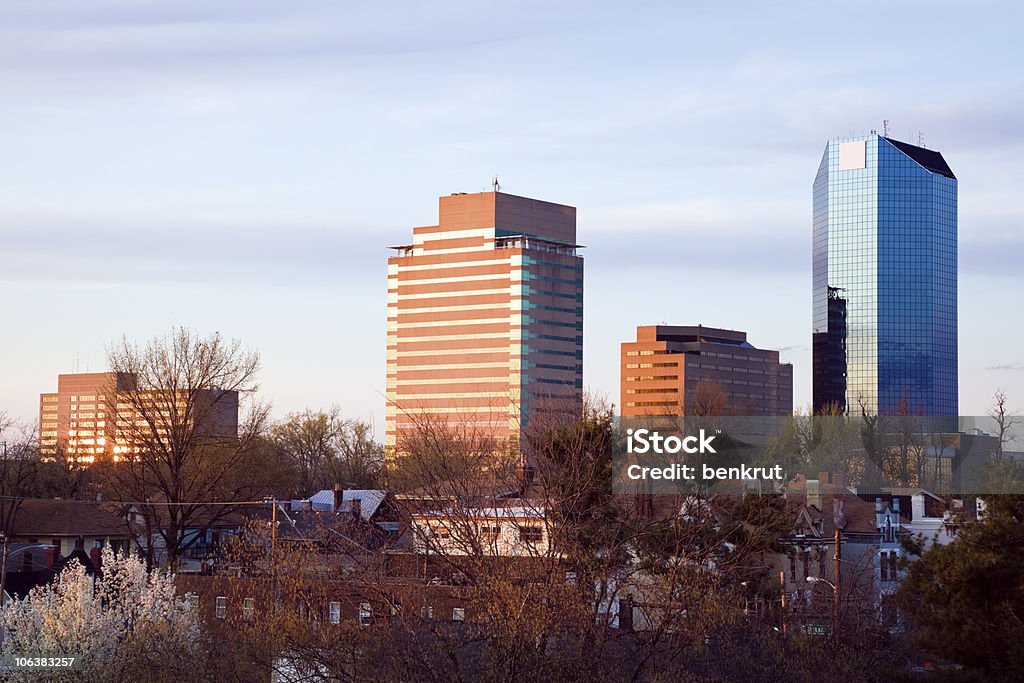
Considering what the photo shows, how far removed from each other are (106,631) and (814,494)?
2909cm

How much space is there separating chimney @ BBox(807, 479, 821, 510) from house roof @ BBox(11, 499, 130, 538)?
31769mm

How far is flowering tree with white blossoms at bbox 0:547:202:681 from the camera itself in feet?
91.8

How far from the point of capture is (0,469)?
67938 mm

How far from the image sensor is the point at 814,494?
52.7 m

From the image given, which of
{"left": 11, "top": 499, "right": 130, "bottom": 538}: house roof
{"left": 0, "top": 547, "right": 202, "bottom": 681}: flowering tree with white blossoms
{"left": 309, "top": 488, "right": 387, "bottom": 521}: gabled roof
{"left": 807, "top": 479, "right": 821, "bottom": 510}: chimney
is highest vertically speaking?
{"left": 807, "top": 479, "right": 821, "bottom": 510}: chimney

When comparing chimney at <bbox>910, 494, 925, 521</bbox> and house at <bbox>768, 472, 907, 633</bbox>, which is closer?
house at <bbox>768, 472, 907, 633</bbox>

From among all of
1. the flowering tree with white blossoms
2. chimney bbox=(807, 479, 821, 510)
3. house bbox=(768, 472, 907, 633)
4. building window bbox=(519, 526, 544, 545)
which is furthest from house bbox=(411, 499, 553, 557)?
chimney bbox=(807, 479, 821, 510)

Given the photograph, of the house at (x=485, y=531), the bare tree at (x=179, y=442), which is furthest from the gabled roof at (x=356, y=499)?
the house at (x=485, y=531)

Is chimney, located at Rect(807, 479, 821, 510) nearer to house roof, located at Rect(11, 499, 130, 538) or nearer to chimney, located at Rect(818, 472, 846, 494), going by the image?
chimney, located at Rect(818, 472, 846, 494)

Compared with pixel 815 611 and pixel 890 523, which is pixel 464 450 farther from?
pixel 890 523

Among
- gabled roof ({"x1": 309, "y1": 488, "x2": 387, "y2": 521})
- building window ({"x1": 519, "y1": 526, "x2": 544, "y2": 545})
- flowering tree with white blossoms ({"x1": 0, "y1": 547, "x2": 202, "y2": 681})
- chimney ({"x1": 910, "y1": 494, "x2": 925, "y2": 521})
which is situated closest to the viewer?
building window ({"x1": 519, "y1": 526, "x2": 544, "y2": 545})

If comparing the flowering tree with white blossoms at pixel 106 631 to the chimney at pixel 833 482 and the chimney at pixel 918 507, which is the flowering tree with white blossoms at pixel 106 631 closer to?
the chimney at pixel 833 482

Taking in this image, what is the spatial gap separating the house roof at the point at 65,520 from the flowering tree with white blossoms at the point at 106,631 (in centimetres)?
2669

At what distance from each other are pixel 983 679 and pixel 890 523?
1037 inches
